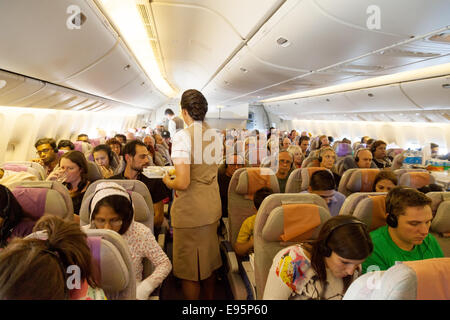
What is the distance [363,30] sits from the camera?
226 cm

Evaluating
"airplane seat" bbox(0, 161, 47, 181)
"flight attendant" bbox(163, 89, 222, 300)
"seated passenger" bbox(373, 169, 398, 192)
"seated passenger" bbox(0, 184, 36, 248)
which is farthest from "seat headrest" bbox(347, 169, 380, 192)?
"airplane seat" bbox(0, 161, 47, 181)

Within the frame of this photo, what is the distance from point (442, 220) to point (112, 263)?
8.13 ft

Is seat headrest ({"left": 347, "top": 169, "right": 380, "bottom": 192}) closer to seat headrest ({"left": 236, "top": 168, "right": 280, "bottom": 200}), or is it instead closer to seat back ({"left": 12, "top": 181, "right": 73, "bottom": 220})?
seat headrest ({"left": 236, "top": 168, "right": 280, "bottom": 200})

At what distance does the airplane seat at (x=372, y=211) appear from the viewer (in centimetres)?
195

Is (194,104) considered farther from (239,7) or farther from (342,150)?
(342,150)

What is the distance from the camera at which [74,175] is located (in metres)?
2.64

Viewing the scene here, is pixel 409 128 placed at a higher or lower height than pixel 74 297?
higher

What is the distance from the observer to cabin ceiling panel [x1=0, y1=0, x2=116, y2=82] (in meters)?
1.87

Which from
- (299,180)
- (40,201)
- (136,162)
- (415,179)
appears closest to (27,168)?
(136,162)

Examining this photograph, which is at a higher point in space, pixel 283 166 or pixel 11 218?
pixel 283 166

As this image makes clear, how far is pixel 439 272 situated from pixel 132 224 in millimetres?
1731

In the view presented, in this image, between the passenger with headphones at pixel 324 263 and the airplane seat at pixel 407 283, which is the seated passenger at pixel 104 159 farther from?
the airplane seat at pixel 407 283

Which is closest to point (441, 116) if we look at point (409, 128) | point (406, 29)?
point (409, 128)
